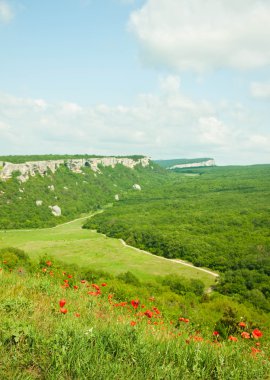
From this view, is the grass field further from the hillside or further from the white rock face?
the white rock face

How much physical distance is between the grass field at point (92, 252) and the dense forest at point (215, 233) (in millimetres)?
5650

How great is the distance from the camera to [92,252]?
8144 cm

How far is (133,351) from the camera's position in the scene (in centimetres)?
540

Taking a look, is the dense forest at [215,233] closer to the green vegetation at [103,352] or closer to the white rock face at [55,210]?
the white rock face at [55,210]

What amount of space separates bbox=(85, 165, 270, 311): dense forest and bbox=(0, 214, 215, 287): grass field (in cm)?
565

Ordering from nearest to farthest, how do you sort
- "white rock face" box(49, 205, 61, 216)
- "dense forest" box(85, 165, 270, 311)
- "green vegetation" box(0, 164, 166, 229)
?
1. "dense forest" box(85, 165, 270, 311)
2. "green vegetation" box(0, 164, 166, 229)
3. "white rock face" box(49, 205, 61, 216)

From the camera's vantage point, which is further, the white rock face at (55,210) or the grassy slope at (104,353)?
the white rock face at (55,210)

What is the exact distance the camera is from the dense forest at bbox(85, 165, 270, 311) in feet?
192

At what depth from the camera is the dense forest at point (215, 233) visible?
192ft

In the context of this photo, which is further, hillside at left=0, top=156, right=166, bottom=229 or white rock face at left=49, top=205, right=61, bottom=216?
white rock face at left=49, top=205, right=61, bottom=216

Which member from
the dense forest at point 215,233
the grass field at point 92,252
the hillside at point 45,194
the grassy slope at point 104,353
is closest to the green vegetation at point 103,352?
the grassy slope at point 104,353

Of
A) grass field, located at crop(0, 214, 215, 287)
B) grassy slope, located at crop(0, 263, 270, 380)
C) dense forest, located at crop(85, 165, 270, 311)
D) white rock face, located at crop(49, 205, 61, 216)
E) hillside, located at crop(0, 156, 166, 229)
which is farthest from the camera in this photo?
white rock face, located at crop(49, 205, 61, 216)

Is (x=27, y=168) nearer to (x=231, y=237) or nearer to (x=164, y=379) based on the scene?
(x=231, y=237)

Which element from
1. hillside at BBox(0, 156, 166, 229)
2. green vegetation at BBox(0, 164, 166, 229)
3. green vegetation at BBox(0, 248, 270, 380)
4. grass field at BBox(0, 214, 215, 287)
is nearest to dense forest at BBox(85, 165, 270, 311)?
grass field at BBox(0, 214, 215, 287)
